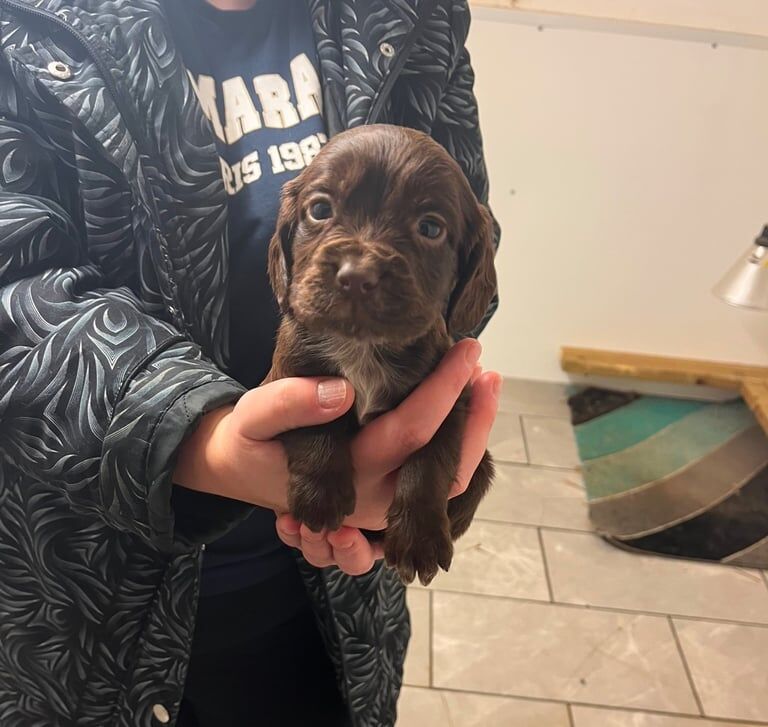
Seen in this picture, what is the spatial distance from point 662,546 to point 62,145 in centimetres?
278

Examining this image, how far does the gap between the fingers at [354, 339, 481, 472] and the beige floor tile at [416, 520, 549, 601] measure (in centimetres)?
190

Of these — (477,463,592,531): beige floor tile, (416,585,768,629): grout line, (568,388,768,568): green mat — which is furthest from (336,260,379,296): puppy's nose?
(568,388,768,568): green mat

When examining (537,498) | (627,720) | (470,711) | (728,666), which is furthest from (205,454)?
(537,498)

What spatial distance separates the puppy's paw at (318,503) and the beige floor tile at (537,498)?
7.60 feet

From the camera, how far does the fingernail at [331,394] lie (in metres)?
0.80

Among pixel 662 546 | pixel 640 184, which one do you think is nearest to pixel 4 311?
pixel 662 546

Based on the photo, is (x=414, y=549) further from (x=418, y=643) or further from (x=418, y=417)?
(x=418, y=643)

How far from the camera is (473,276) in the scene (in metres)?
0.99

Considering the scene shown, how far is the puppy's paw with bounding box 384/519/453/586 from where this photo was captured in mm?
898

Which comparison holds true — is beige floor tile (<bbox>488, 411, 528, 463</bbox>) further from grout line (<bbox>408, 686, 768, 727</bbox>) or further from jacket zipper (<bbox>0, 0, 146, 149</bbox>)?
jacket zipper (<bbox>0, 0, 146, 149</bbox>)

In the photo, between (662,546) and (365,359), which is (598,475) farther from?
(365,359)

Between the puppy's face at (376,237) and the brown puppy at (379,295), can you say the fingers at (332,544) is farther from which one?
the puppy's face at (376,237)

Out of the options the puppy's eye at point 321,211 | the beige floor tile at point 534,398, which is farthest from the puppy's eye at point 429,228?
the beige floor tile at point 534,398

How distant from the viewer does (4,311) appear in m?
0.84
